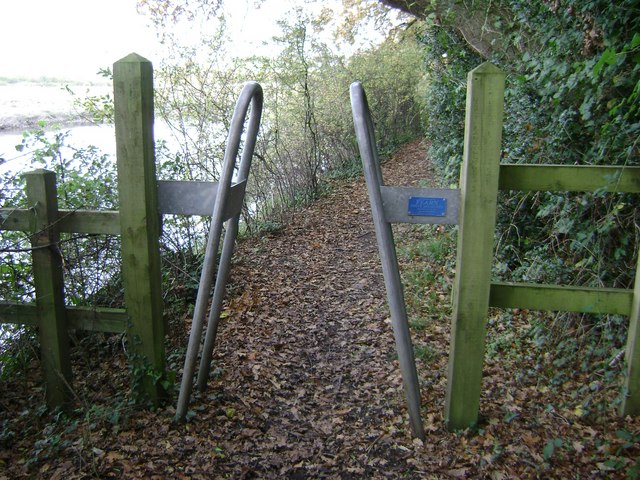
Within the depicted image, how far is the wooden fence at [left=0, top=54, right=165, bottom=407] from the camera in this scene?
288 centimetres

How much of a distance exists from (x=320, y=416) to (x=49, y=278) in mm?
1916

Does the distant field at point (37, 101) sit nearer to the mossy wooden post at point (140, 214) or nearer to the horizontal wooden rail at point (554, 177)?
the mossy wooden post at point (140, 214)

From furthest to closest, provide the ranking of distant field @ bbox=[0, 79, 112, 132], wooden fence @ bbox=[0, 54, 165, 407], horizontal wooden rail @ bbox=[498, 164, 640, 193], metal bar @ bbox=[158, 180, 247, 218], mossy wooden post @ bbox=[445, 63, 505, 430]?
distant field @ bbox=[0, 79, 112, 132]
metal bar @ bbox=[158, 180, 247, 218]
wooden fence @ bbox=[0, 54, 165, 407]
horizontal wooden rail @ bbox=[498, 164, 640, 193]
mossy wooden post @ bbox=[445, 63, 505, 430]

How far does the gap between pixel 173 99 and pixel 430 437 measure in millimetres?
5531

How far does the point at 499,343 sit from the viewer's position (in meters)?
4.19

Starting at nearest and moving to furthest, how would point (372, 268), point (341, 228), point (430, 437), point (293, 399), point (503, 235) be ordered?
point (430, 437) < point (293, 399) < point (503, 235) < point (372, 268) < point (341, 228)

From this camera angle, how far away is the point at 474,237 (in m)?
2.77

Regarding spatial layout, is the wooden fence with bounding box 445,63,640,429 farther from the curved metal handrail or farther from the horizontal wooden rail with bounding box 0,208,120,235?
the horizontal wooden rail with bounding box 0,208,120,235

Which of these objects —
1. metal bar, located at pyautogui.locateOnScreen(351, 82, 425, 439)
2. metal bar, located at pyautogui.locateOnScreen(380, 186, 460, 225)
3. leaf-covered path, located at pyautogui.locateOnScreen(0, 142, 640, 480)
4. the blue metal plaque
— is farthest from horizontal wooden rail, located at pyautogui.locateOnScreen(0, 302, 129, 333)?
the blue metal plaque

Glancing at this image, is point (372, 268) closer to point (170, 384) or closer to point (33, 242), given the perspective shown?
point (170, 384)

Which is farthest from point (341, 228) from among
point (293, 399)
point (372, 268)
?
point (293, 399)

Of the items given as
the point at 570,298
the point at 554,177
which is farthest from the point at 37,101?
the point at 570,298

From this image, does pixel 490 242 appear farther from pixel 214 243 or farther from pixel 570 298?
pixel 214 243

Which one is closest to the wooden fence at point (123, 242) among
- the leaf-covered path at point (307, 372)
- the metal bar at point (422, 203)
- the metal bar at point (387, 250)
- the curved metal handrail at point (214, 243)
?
the curved metal handrail at point (214, 243)
